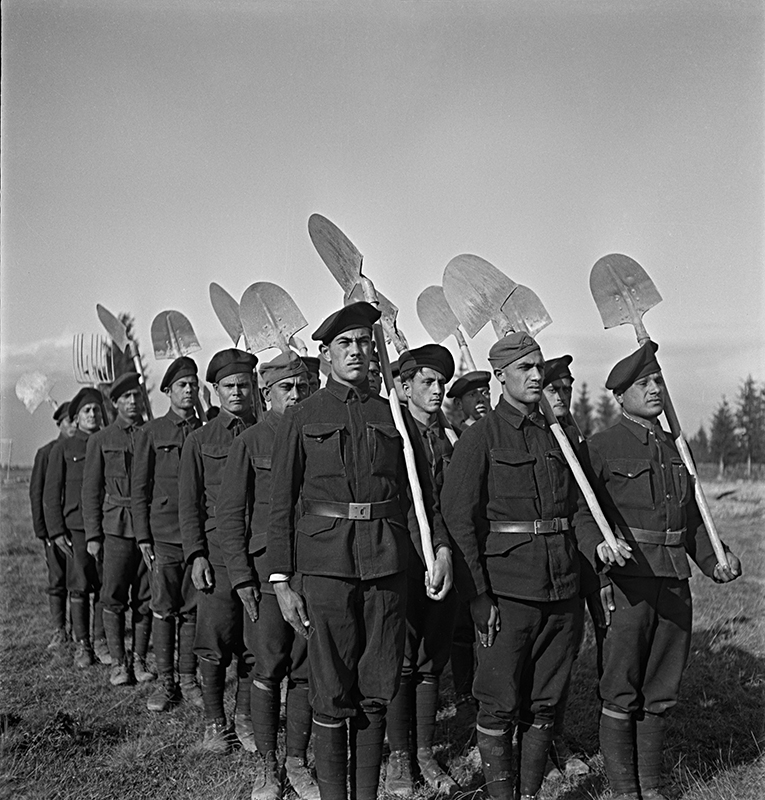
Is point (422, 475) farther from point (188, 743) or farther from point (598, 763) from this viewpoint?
point (188, 743)

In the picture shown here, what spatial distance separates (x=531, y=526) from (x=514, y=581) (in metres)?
0.28

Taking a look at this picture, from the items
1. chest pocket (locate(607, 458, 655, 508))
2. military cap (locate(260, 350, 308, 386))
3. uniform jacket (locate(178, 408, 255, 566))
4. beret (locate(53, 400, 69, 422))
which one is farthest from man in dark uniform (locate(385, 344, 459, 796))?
beret (locate(53, 400, 69, 422))

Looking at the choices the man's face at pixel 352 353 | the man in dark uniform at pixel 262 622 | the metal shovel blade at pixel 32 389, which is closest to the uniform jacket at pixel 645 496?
the man's face at pixel 352 353

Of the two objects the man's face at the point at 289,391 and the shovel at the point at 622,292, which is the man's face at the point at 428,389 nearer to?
the man's face at the point at 289,391

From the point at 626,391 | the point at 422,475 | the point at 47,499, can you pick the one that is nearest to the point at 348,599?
the point at 422,475

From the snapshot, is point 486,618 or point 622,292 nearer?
point 486,618

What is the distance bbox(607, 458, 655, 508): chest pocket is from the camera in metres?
4.57

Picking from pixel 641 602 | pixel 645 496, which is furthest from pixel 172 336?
pixel 641 602

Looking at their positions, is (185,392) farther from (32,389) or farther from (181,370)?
(32,389)

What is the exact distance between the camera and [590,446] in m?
4.76

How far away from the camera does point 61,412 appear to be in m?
9.99

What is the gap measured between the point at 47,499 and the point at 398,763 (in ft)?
17.2

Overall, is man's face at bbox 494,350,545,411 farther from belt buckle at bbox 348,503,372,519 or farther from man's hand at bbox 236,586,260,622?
man's hand at bbox 236,586,260,622

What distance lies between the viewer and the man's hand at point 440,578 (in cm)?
398
